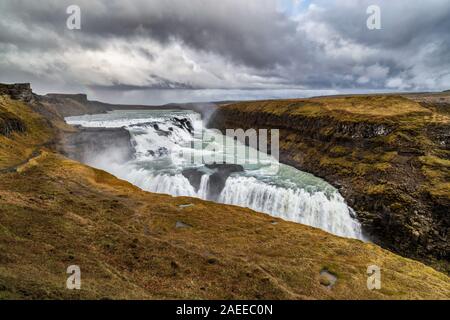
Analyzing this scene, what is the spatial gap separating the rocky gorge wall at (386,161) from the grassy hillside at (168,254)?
14.1m

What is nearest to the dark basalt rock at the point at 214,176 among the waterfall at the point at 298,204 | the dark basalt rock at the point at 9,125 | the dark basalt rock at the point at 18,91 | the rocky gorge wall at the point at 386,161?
the waterfall at the point at 298,204

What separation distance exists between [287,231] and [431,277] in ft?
35.7

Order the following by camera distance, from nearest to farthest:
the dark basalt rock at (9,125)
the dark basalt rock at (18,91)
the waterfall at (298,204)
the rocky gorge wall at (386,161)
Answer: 1. the rocky gorge wall at (386,161)
2. the waterfall at (298,204)
3. the dark basalt rock at (9,125)
4. the dark basalt rock at (18,91)

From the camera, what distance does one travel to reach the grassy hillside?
48.1ft

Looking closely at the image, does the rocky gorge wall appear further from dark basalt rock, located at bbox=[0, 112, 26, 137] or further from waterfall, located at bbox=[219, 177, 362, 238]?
dark basalt rock, located at bbox=[0, 112, 26, 137]

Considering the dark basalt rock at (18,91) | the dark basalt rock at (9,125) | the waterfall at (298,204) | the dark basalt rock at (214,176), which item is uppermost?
the dark basalt rock at (18,91)

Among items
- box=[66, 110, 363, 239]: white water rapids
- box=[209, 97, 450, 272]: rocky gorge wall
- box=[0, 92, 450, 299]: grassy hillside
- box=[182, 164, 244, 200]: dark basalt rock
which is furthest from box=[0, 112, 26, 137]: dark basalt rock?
box=[209, 97, 450, 272]: rocky gorge wall

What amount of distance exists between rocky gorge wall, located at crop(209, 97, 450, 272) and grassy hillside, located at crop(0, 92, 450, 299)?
46.1 feet

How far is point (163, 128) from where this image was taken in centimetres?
8144

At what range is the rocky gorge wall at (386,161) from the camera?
3384 centimetres

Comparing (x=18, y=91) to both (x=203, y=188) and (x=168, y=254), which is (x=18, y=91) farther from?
(x=168, y=254)

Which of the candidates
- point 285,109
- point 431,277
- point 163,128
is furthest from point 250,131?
point 431,277

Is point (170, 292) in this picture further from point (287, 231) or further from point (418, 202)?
point (418, 202)

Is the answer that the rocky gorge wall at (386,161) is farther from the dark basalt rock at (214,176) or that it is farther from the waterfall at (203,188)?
the waterfall at (203,188)
